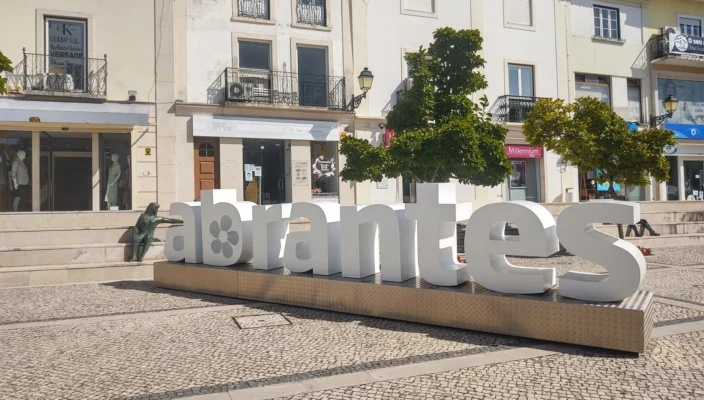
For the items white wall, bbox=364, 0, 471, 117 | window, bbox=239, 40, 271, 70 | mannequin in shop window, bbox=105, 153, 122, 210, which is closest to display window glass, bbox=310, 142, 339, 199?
white wall, bbox=364, 0, 471, 117

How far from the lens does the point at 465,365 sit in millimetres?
4574

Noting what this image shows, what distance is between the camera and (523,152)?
20.0 meters

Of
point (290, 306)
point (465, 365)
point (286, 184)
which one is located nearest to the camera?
point (465, 365)

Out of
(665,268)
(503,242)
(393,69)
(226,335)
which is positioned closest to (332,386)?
(226,335)

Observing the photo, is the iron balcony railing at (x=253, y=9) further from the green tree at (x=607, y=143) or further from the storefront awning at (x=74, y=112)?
the green tree at (x=607, y=143)

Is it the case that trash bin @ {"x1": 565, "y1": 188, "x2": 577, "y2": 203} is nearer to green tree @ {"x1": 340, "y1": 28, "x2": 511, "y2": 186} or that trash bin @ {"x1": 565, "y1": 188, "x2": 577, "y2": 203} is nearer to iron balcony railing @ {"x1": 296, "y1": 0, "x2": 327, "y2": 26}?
green tree @ {"x1": 340, "y1": 28, "x2": 511, "y2": 186}

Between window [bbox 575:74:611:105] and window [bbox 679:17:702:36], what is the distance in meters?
4.90

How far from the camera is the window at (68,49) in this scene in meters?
14.8

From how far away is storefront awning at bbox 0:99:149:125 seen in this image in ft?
46.0

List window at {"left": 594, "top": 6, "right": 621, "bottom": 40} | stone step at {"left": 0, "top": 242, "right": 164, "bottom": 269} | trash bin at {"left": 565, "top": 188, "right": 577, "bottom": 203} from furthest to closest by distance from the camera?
window at {"left": 594, "top": 6, "right": 621, "bottom": 40}, trash bin at {"left": 565, "top": 188, "right": 577, "bottom": 203}, stone step at {"left": 0, "top": 242, "right": 164, "bottom": 269}

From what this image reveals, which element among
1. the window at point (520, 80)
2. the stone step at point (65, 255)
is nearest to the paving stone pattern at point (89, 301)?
the stone step at point (65, 255)

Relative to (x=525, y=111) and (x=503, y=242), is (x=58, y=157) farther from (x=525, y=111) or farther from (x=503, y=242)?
(x=525, y=111)

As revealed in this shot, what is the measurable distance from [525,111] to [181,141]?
12424mm

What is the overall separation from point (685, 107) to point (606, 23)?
550cm
